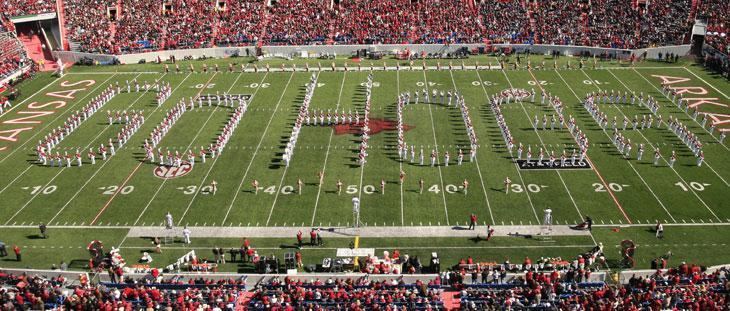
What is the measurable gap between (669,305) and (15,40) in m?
54.3

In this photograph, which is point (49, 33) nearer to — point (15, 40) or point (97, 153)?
point (15, 40)

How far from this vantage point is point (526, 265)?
24188 millimetres

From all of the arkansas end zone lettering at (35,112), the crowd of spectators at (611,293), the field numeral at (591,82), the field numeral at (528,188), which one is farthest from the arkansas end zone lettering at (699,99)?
the arkansas end zone lettering at (35,112)

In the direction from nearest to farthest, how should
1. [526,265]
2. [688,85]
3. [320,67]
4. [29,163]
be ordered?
[526,265], [29,163], [688,85], [320,67]

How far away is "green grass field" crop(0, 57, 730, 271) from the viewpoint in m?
28.9

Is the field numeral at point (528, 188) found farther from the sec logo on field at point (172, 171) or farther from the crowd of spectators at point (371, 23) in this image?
the crowd of spectators at point (371, 23)

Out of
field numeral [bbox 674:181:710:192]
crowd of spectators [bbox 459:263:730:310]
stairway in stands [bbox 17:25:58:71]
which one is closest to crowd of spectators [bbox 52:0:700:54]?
stairway in stands [bbox 17:25:58:71]

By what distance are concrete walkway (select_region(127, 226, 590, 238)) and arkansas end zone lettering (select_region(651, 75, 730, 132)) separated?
17.6m

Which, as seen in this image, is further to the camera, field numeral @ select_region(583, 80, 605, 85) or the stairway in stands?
the stairway in stands

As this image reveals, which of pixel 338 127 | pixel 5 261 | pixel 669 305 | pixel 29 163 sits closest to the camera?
pixel 669 305

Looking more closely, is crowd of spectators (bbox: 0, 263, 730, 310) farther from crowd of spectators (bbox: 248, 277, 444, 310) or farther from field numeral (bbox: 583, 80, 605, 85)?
field numeral (bbox: 583, 80, 605, 85)

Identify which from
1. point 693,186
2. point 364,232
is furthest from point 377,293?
point 693,186

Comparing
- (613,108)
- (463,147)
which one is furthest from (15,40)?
(613,108)

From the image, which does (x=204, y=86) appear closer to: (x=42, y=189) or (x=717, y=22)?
(x=42, y=189)
